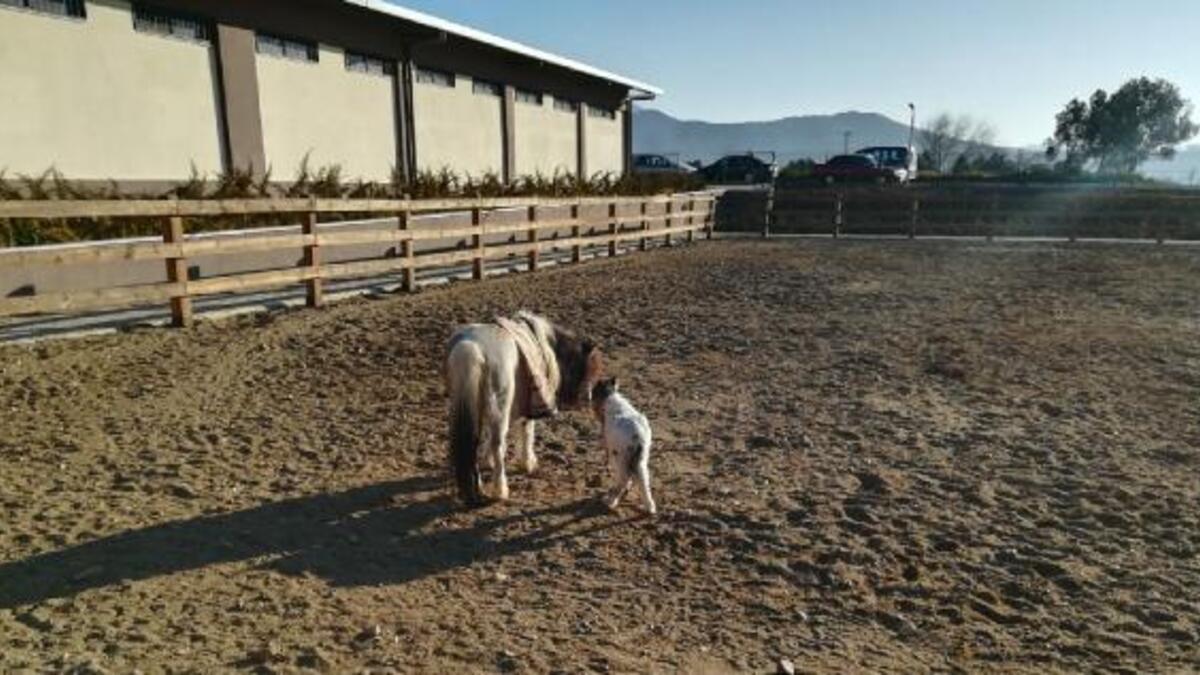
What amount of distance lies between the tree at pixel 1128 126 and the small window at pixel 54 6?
54375mm

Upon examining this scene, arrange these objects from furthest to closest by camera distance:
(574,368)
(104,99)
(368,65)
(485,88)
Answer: (485,88) < (368,65) < (104,99) < (574,368)

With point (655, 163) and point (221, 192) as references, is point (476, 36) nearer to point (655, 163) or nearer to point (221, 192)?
point (221, 192)

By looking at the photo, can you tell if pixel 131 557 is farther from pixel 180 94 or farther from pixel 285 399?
pixel 180 94

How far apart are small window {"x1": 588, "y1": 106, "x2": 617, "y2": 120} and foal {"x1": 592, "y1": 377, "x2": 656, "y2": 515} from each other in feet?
79.7

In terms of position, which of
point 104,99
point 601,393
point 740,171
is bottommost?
point 601,393

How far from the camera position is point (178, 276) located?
7.71 metres

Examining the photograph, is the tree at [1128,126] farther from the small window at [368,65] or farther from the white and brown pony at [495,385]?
the white and brown pony at [495,385]

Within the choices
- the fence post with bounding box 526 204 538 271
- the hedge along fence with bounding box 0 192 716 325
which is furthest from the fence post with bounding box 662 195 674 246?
the fence post with bounding box 526 204 538 271

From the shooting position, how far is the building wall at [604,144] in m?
27.3

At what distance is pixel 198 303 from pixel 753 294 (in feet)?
23.3

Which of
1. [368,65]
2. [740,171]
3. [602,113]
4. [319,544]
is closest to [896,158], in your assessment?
[740,171]

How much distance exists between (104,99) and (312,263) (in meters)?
5.27

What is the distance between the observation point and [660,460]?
5012mm

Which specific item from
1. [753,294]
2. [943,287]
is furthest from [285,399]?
[943,287]
